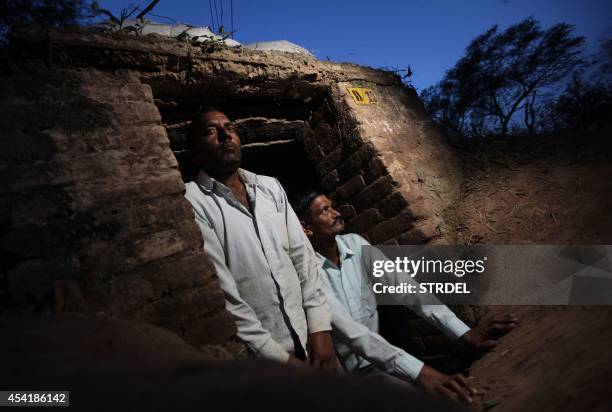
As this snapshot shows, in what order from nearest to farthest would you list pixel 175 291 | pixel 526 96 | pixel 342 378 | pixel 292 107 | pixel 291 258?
pixel 342 378, pixel 175 291, pixel 291 258, pixel 292 107, pixel 526 96

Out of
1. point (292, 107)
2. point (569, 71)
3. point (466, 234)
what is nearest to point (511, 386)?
point (466, 234)

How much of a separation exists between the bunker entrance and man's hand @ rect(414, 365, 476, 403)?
1.72 metres

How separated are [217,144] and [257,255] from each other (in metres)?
0.74

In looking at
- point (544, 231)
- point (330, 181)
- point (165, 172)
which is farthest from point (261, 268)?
point (544, 231)

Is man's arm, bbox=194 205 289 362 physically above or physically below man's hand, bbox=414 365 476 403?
above

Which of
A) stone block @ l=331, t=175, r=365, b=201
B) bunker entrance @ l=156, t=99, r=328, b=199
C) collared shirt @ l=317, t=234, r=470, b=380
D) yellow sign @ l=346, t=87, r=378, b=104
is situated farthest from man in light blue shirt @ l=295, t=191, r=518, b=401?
yellow sign @ l=346, t=87, r=378, b=104

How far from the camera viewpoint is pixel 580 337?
4.60 feet

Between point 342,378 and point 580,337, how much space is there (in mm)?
1509

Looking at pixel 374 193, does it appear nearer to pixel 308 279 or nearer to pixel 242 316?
pixel 308 279

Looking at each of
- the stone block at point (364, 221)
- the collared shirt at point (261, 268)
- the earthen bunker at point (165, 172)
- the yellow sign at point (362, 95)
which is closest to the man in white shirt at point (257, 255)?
the collared shirt at point (261, 268)

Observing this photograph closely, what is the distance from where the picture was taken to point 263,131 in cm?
261

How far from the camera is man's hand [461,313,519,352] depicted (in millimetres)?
1849

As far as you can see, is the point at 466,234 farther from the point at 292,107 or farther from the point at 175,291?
the point at 175,291

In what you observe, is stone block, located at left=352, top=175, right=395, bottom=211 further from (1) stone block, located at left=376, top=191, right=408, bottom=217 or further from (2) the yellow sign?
(2) the yellow sign
